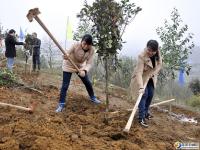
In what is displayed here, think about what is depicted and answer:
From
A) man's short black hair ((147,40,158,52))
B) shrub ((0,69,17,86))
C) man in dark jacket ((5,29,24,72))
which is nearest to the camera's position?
man's short black hair ((147,40,158,52))

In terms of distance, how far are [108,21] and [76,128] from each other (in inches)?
84.5

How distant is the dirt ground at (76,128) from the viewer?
6.14 m

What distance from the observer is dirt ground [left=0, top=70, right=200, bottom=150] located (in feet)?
20.1

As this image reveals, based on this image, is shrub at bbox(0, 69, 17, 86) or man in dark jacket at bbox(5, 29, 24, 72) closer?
shrub at bbox(0, 69, 17, 86)

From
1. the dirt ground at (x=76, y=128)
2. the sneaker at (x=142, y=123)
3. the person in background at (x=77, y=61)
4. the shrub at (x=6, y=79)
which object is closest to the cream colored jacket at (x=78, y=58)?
the person in background at (x=77, y=61)

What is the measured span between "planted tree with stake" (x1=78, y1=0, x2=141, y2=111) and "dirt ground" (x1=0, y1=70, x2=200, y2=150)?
114 centimetres

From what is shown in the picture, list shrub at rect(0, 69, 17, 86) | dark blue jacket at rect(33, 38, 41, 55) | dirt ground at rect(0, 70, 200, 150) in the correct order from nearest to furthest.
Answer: dirt ground at rect(0, 70, 200, 150)
shrub at rect(0, 69, 17, 86)
dark blue jacket at rect(33, 38, 41, 55)

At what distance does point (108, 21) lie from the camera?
816cm

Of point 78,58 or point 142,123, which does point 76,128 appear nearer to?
point 142,123

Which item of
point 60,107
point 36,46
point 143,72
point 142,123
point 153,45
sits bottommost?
point 142,123

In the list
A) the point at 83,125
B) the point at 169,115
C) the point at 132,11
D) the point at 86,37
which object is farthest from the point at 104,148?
the point at 169,115

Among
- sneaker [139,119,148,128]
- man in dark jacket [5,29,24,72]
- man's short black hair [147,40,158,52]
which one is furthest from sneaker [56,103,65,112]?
man in dark jacket [5,29,24,72]

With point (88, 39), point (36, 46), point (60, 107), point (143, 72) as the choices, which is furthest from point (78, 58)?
point (36, 46)

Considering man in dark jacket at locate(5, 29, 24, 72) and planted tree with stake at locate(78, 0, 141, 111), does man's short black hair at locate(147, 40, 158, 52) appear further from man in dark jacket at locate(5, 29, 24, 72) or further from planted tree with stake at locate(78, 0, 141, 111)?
man in dark jacket at locate(5, 29, 24, 72)
